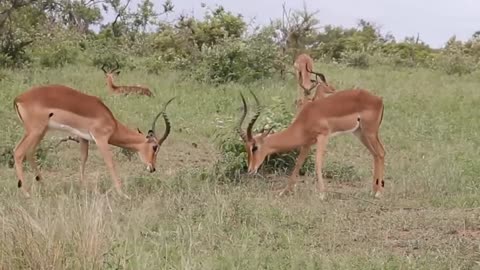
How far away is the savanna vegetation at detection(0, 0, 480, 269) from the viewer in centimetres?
453

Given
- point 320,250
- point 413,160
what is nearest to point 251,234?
point 320,250

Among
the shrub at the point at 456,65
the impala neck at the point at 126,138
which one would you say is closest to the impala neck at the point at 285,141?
the impala neck at the point at 126,138

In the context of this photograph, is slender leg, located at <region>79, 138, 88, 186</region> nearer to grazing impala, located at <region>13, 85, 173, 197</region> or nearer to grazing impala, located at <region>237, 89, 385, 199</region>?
grazing impala, located at <region>13, 85, 173, 197</region>

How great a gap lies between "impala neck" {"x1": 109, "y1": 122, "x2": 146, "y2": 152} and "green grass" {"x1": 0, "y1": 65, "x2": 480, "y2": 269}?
12.2 inches

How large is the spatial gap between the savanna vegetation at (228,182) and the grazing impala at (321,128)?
0.28 meters

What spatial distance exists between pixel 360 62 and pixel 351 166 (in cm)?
1360

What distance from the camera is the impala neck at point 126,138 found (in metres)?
7.50

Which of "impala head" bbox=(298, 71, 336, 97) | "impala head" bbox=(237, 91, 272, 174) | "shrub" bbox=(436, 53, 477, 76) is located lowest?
"impala head" bbox=(237, 91, 272, 174)

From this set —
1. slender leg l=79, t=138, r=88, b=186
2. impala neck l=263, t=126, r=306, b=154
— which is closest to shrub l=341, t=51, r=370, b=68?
impala neck l=263, t=126, r=306, b=154

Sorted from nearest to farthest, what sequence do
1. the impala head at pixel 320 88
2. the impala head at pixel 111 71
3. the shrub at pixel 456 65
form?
the impala head at pixel 320 88, the impala head at pixel 111 71, the shrub at pixel 456 65

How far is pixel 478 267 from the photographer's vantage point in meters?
4.50

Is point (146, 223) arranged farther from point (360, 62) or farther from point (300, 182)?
point (360, 62)

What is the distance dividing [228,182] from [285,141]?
2.19 ft

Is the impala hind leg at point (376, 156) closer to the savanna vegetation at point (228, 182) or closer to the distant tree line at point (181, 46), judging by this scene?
the savanna vegetation at point (228, 182)
